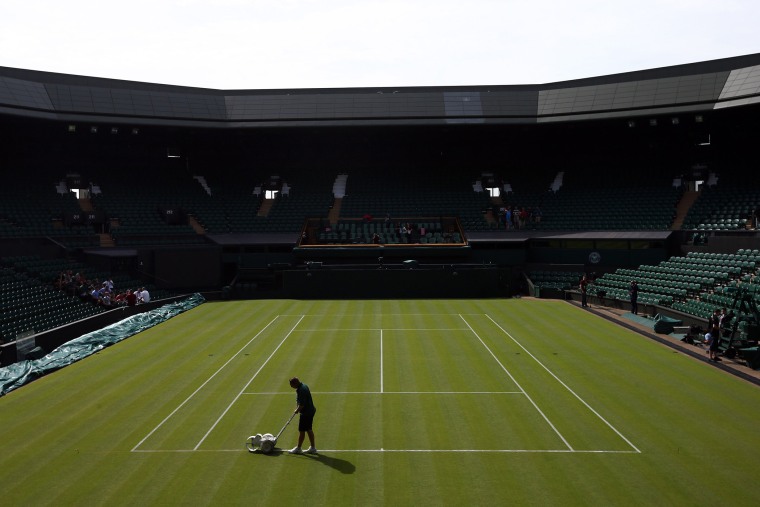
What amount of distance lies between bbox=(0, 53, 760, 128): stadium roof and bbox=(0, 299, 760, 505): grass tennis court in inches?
933

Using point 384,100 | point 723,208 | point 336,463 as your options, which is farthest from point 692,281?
point 384,100

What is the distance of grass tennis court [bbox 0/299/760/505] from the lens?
1141 centimetres

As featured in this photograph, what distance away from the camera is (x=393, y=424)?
14.9m

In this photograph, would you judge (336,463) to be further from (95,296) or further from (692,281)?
(692,281)

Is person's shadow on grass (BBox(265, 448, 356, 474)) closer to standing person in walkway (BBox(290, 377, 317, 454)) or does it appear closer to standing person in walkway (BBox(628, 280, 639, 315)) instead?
standing person in walkway (BBox(290, 377, 317, 454))

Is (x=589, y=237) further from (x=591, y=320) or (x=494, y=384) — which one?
(x=494, y=384)

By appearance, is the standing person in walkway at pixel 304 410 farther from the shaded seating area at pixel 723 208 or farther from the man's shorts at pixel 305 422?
the shaded seating area at pixel 723 208

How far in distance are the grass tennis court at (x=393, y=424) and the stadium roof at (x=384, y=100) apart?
933 inches

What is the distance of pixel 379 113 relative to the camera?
1874 inches

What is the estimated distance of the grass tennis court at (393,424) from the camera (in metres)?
11.4

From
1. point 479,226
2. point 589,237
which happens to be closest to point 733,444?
point 589,237

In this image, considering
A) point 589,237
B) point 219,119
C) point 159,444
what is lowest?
point 159,444

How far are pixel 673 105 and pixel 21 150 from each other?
45.3m

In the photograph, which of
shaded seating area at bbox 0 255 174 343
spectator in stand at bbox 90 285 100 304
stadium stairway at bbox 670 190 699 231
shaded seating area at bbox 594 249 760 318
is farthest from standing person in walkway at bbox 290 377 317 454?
stadium stairway at bbox 670 190 699 231
